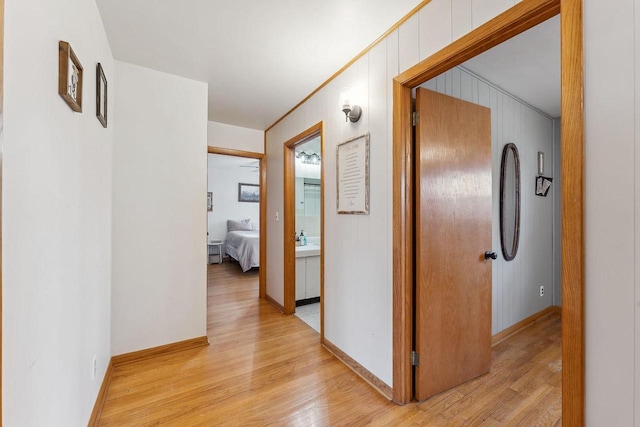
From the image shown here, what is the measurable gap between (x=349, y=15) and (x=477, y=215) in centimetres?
162

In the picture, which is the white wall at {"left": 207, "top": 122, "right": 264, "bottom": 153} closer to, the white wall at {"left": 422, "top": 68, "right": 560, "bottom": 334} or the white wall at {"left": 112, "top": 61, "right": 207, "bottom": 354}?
the white wall at {"left": 112, "top": 61, "right": 207, "bottom": 354}

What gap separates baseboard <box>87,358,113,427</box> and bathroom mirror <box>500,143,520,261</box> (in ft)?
10.9

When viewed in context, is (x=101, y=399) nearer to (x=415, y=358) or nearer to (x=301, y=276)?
(x=415, y=358)

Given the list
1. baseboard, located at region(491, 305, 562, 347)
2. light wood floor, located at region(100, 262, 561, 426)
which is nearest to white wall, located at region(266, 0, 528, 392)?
light wood floor, located at region(100, 262, 561, 426)

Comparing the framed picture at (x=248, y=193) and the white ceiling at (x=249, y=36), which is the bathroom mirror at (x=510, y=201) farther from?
the framed picture at (x=248, y=193)

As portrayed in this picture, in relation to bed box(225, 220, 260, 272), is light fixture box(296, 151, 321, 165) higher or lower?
higher

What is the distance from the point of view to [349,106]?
6.99 ft

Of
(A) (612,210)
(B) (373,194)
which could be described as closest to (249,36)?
(B) (373,194)

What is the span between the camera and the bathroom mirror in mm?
2676

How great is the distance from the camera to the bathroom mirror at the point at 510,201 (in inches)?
105

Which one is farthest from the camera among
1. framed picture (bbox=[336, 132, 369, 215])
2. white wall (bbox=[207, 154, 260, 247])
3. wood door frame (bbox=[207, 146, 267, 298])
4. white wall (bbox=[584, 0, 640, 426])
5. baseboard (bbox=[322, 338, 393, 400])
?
white wall (bbox=[207, 154, 260, 247])

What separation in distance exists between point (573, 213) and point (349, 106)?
5.08ft

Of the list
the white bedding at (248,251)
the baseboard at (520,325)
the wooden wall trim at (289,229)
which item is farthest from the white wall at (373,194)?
the white bedding at (248,251)

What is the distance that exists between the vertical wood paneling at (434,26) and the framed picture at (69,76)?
5.60 feet
